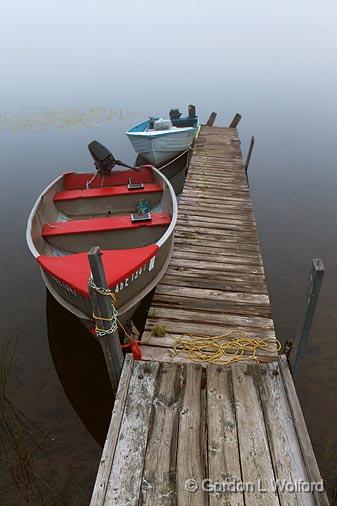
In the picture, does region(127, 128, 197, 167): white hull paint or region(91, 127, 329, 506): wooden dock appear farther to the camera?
region(127, 128, 197, 167): white hull paint

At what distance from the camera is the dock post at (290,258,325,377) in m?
4.04

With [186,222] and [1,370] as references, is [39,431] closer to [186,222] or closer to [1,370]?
[1,370]

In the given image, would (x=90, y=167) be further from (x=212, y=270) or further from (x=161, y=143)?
(x=212, y=270)

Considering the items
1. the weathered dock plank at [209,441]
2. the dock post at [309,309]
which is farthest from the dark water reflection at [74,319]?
the dock post at [309,309]

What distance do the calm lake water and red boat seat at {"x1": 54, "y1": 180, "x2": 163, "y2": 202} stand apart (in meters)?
2.34

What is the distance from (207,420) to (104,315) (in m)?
1.64

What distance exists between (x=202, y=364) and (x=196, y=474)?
1.40 meters

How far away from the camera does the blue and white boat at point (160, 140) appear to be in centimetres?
1440

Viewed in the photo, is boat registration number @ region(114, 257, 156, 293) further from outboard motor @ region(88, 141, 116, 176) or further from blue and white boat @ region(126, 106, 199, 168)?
blue and white boat @ region(126, 106, 199, 168)

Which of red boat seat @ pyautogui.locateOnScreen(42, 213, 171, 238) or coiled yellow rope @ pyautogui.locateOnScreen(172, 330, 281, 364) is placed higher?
red boat seat @ pyautogui.locateOnScreen(42, 213, 171, 238)

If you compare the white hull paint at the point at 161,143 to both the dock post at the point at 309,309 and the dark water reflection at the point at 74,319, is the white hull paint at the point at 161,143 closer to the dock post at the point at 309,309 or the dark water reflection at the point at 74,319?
the dark water reflection at the point at 74,319

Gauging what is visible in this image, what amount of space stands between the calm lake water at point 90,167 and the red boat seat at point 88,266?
8.16 feet

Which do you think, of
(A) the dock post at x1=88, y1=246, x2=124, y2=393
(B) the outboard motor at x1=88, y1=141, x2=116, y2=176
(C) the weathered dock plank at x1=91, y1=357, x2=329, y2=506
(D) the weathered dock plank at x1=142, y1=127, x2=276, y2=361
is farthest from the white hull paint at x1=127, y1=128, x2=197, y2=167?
(C) the weathered dock plank at x1=91, y1=357, x2=329, y2=506

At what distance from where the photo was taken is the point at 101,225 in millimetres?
7684
